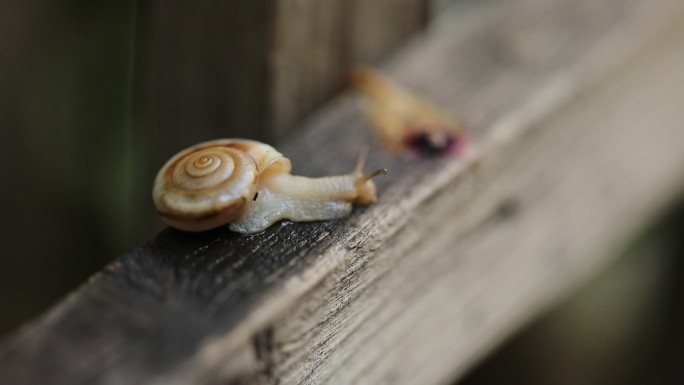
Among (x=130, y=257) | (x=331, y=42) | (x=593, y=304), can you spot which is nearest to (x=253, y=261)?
(x=130, y=257)

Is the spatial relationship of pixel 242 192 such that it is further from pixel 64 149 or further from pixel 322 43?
pixel 64 149

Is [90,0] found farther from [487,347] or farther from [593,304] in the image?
[593,304]

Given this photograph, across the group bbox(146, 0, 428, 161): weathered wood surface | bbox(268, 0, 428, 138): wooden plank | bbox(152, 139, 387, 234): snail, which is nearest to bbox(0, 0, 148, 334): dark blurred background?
bbox(146, 0, 428, 161): weathered wood surface

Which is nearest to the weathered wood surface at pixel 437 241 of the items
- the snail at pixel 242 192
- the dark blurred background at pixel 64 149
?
the snail at pixel 242 192

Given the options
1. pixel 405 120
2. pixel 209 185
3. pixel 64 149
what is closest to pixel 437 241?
pixel 405 120

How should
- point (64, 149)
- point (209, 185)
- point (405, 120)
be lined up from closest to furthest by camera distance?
1. point (209, 185)
2. point (405, 120)
3. point (64, 149)

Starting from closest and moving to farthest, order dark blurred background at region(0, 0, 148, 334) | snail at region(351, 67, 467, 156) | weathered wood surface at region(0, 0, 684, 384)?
weathered wood surface at region(0, 0, 684, 384) → snail at region(351, 67, 467, 156) → dark blurred background at region(0, 0, 148, 334)

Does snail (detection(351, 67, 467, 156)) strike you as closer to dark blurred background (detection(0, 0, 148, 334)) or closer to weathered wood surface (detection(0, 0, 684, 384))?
weathered wood surface (detection(0, 0, 684, 384))

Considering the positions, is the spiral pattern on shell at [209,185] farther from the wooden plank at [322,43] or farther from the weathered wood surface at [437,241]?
the wooden plank at [322,43]
